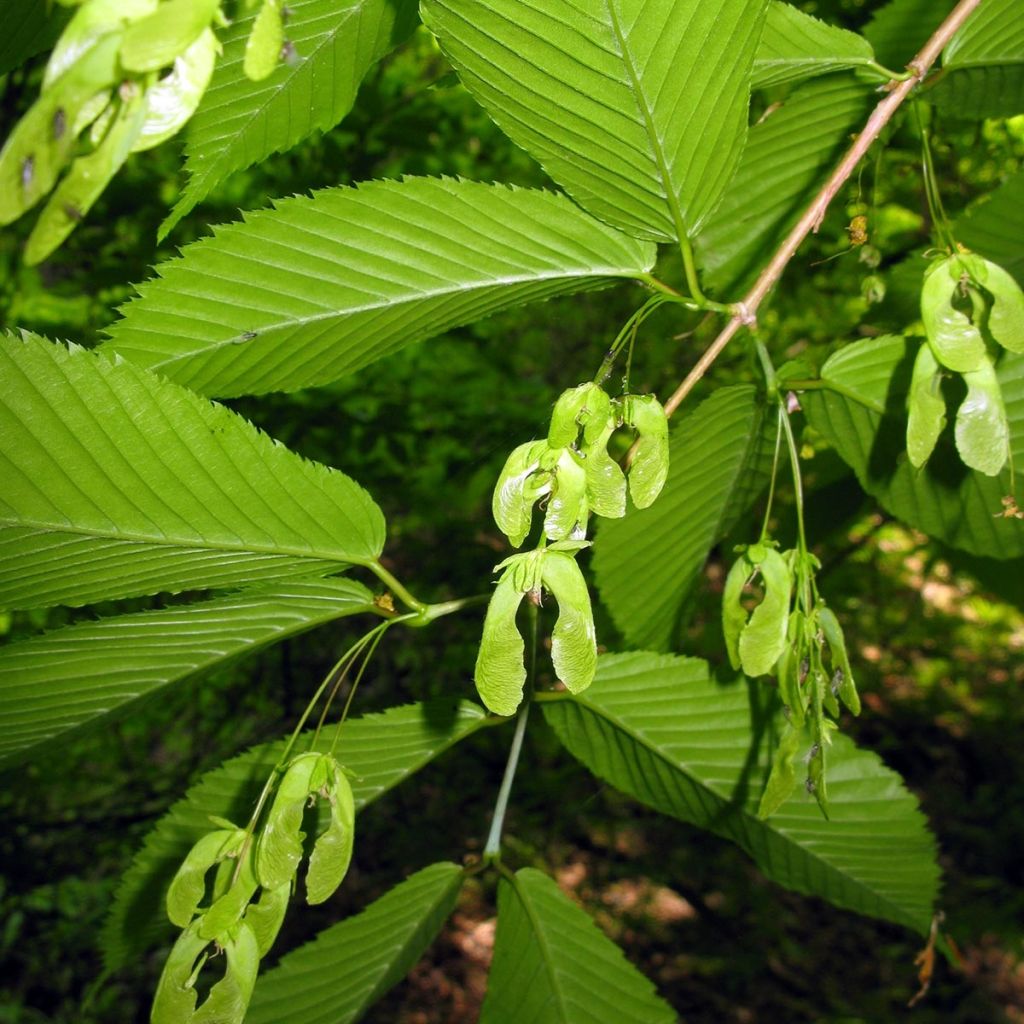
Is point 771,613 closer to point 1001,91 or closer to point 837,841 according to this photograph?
point 837,841

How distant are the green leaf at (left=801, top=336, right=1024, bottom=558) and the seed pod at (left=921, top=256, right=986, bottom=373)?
0.22m

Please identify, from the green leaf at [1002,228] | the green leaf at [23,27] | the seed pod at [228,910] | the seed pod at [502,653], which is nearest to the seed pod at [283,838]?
the seed pod at [228,910]

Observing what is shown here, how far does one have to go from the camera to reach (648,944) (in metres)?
3.75

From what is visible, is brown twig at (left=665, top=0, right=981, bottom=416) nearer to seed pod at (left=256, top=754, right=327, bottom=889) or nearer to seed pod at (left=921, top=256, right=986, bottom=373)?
seed pod at (left=921, top=256, right=986, bottom=373)

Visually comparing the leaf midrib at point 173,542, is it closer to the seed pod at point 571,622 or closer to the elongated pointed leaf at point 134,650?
the elongated pointed leaf at point 134,650

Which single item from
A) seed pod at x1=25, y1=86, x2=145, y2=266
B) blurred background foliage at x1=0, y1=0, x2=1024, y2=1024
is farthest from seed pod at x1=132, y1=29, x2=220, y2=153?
blurred background foliage at x1=0, y1=0, x2=1024, y2=1024

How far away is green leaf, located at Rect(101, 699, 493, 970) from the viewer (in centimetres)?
109

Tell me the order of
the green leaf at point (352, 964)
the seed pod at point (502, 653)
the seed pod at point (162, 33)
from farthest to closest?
the green leaf at point (352, 964) < the seed pod at point (502, 653) < the seed pod at point (162, 33)

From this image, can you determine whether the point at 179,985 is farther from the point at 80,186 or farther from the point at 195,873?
the point at 80,186

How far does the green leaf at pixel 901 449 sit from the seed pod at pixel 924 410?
0.73ft

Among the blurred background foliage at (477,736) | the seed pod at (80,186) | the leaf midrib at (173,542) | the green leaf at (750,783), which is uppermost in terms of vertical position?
the seed pod at (80,186)

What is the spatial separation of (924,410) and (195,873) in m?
0.67

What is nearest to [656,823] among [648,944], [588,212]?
[648,944]

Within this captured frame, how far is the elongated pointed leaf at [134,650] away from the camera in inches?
35.6
